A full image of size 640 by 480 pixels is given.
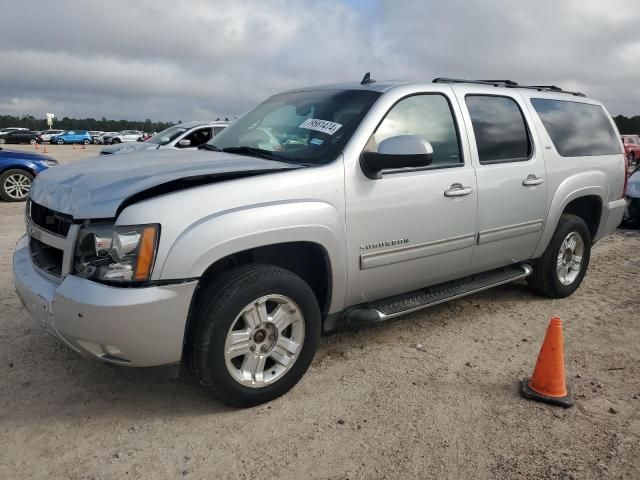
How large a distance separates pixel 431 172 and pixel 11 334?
328cm

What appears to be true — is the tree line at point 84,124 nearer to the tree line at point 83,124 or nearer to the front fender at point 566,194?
the tree line at point 83,124

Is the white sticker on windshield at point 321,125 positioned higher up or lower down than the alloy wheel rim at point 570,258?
higher up

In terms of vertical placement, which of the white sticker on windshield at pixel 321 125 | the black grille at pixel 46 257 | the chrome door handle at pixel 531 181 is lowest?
the black grille at pixel 46 257

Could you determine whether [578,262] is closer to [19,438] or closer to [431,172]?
[431,172]

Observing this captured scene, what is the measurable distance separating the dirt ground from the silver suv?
0.32m

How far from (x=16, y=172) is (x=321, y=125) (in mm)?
9136

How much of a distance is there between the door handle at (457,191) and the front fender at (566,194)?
4.05 ft

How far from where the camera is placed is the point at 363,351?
390 centimetres

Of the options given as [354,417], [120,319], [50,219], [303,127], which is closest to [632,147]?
[303,127]

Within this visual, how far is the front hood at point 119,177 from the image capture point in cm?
270

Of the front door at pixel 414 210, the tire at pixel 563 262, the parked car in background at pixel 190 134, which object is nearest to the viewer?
the front door at pixel 414 210

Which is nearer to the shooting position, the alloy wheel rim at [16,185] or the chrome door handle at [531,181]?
the chrome door handle at [531,181]

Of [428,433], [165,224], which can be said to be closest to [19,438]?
[165,224]

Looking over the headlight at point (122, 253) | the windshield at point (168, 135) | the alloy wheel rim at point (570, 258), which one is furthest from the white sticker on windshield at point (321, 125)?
the windshield at point (168, 135)
